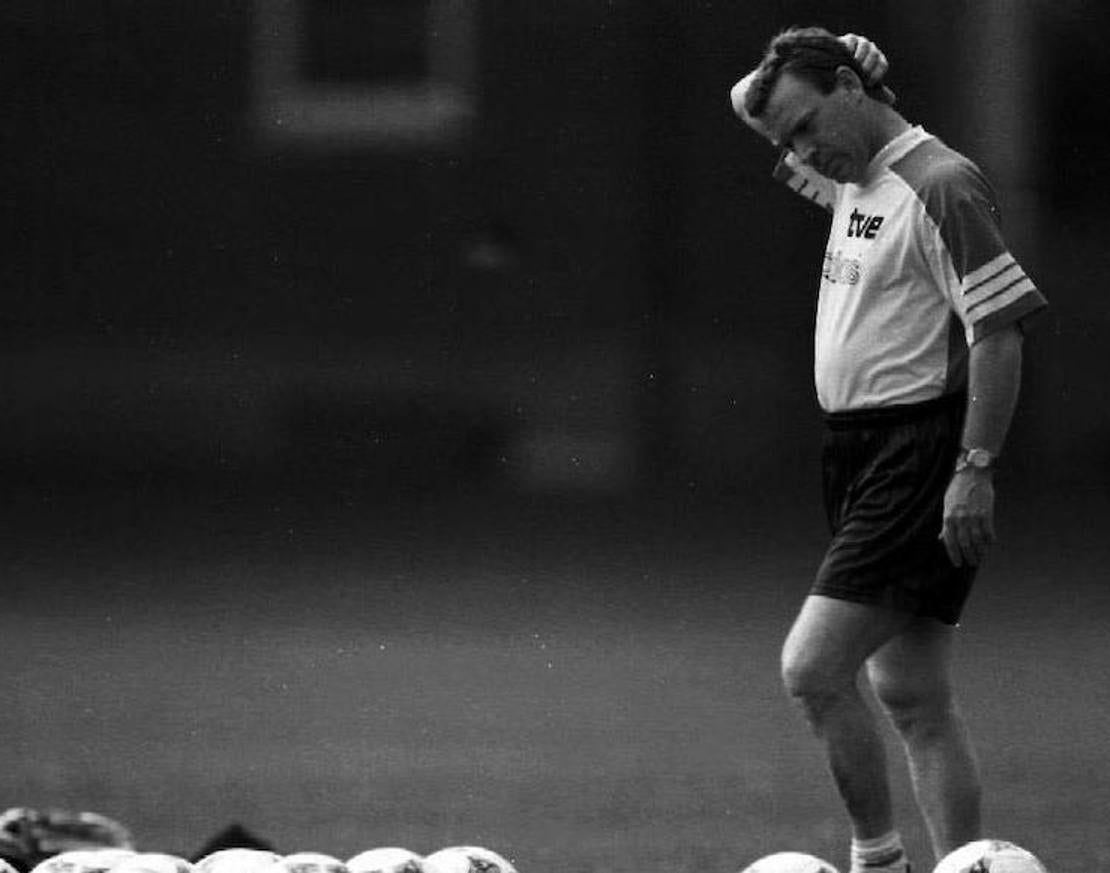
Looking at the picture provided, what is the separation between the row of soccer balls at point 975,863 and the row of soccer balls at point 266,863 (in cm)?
51

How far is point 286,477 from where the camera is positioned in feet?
29.9

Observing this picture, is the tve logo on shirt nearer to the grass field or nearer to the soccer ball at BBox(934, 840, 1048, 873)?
the soccer ball at BBox(934, 840, 1048, 873)

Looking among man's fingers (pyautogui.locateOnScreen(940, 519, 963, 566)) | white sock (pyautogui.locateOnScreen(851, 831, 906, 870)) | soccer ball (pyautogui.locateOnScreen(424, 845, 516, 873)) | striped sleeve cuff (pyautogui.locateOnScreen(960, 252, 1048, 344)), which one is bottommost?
white sock (pyautogui.locateOnScreen(851, 831, 906, 870))

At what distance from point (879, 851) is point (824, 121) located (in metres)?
1.36

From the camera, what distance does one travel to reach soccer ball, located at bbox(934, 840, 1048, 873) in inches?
176

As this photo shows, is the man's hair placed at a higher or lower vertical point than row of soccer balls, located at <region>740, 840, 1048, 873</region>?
higher

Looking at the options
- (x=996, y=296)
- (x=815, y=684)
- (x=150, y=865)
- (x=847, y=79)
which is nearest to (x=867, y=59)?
(x=847, y=79)

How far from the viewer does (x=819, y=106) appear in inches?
192

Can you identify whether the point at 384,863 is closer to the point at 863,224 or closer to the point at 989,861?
the point at 989,861

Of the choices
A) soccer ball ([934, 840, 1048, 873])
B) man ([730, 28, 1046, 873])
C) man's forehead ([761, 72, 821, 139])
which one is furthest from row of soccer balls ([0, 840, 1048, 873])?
man's forehead ([761, 72, 821, 139])

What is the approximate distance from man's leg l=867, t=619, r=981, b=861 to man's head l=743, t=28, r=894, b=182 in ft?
2.91

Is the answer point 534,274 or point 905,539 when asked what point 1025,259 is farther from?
point 905,539

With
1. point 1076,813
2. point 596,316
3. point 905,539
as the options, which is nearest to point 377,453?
point 596,316

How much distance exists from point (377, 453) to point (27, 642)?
1.34m
